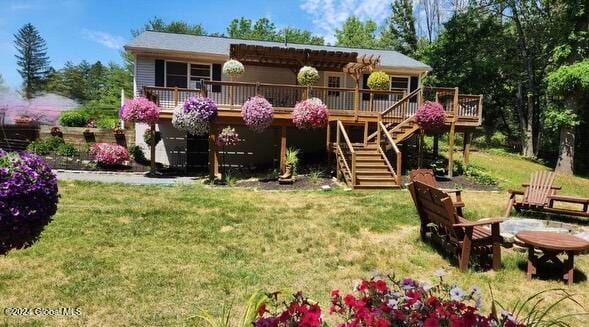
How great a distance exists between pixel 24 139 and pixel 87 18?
77.9 metres

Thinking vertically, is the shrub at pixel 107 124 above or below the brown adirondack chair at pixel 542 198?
above

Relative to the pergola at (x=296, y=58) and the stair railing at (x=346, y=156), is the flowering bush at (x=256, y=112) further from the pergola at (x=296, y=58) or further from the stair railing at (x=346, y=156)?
the pergola at (x=296, y=58)

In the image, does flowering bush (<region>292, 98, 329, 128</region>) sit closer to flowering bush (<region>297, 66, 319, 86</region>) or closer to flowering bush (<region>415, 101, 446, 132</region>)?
flowering bush (<region>297, 66, 319, 86</region>)

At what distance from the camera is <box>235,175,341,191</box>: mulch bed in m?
12.6

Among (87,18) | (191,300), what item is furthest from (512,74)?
(87,18)

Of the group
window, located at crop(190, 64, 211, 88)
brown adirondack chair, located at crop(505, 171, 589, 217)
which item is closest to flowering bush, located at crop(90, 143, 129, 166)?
window, located at crop(190, 64, 211, 88)

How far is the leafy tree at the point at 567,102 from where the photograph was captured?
59.7 feet

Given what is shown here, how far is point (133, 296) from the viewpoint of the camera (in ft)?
15.0

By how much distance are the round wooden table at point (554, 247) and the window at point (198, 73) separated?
1425 cm

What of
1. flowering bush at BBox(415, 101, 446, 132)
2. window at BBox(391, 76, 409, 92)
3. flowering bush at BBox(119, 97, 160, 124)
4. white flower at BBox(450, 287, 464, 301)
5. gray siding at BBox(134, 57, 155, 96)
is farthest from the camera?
window at BBox(391, 76, 409, 92)

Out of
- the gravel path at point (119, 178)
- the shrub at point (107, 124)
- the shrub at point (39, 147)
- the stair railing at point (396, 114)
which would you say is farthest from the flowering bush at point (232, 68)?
the shrub at point (39, 147)

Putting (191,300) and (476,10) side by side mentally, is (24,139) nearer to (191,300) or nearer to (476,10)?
(191,300)

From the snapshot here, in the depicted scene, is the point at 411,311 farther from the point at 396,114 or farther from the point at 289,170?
the point at 396,114

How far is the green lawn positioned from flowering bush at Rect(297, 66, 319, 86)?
6.68 metres
